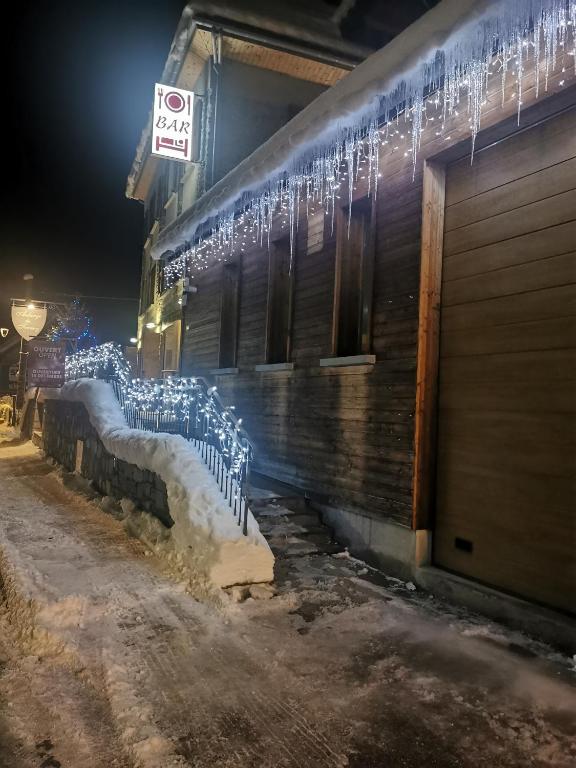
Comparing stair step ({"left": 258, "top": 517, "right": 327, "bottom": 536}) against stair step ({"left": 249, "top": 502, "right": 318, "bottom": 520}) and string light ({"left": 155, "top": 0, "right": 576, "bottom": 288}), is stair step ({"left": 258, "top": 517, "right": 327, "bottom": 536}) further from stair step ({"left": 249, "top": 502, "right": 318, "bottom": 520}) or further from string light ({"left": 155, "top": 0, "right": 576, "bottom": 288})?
string light ({"left": 155, "top": 0, "right": 576, "bottom": 288})

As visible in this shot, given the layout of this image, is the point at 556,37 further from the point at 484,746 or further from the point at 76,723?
the point at 76,723

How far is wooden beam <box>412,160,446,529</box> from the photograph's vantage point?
18.9 ft

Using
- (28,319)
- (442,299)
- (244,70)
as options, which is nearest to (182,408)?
(442,299)

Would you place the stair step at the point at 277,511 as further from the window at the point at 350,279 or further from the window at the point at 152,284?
the window at the point at 152,284

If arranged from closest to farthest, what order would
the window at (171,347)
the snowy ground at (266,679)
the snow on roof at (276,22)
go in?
the snowy ground at (266,679) < the snow on roof at (276,22) < the window at (171,347)

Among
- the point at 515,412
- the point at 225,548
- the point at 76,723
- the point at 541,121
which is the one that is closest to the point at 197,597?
the point at 225,548

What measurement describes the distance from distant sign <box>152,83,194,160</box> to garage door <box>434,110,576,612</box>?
9.55 meters

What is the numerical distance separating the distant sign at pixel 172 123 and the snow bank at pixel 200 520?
8560 millimetres

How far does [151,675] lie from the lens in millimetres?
3611

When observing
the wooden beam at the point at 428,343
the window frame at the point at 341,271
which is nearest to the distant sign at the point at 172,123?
the window frame at the point at 341,271

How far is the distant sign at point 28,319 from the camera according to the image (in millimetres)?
19672

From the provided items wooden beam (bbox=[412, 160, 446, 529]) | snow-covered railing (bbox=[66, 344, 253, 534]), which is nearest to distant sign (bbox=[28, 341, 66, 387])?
snow-covered railing (bbox=[66, 344, 253, 534])

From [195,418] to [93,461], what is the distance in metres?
3.07

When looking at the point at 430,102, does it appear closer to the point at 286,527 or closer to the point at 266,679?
the point at 286,527
